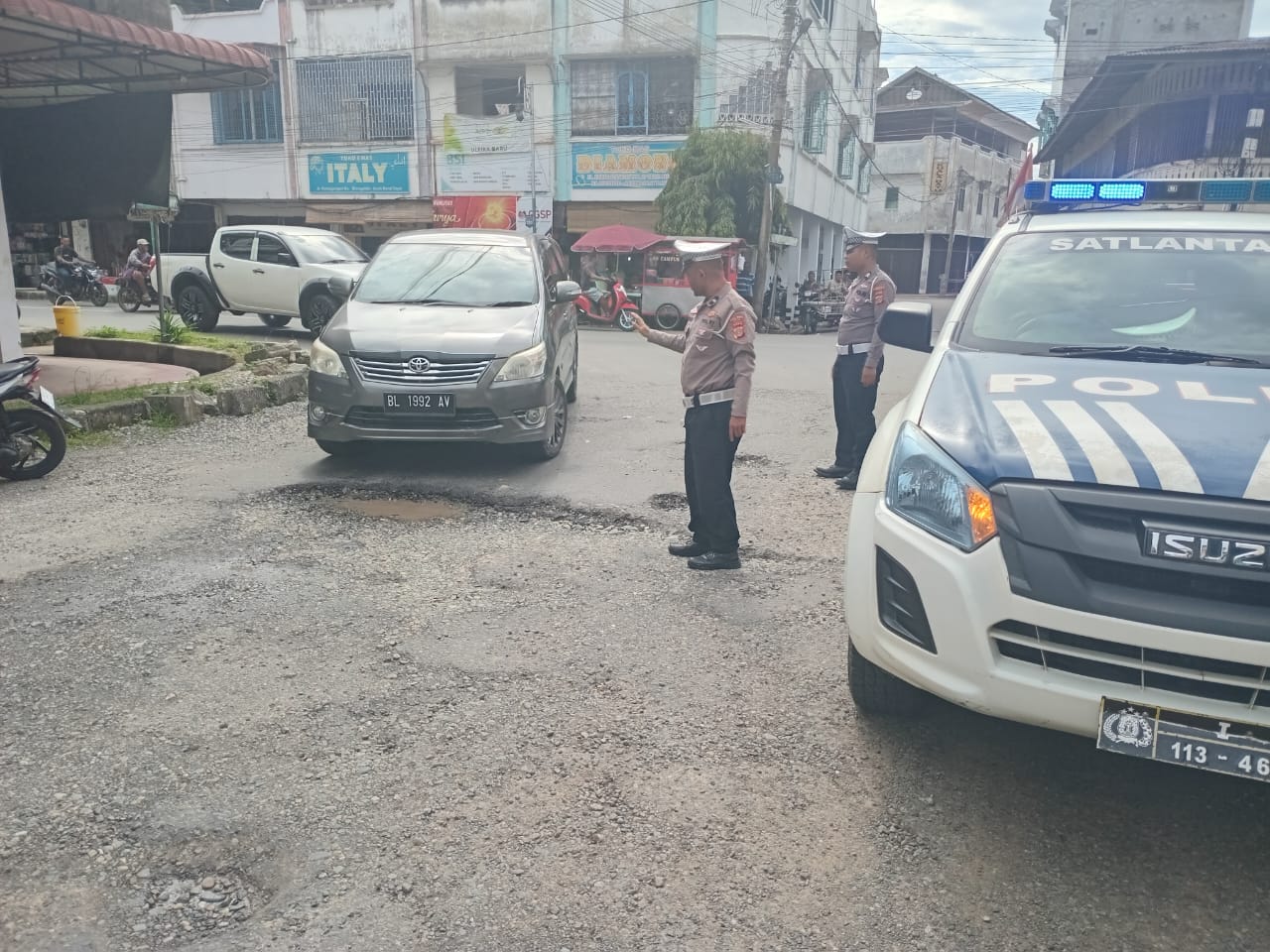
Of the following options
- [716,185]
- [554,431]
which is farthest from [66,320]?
[716,185]

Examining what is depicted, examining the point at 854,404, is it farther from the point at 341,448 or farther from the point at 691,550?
the point at 341,448

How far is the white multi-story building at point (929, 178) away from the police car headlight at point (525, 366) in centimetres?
4217

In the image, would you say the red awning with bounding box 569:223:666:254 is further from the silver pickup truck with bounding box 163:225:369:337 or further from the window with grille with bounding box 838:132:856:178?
the window with grille with bounding box 838:132:856:178

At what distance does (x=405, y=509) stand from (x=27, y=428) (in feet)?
9.46

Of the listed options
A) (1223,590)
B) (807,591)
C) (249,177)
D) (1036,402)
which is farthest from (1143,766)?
(249,177)

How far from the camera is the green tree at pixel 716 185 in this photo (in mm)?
23797

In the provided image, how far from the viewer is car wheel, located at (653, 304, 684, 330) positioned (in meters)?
21.2

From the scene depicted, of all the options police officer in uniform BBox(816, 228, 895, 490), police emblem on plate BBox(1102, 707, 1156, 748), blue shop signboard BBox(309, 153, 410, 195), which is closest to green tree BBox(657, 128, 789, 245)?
blue shop signboard BBox(309, 153, 410, 195)

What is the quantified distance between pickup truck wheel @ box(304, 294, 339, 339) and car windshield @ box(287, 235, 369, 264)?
102cm

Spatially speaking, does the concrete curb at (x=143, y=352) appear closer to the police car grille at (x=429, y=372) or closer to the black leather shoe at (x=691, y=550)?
the police car grille at (x=429, y=372)

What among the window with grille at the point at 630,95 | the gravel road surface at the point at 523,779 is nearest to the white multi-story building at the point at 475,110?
the window with grille at the point at 630,95

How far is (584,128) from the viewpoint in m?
26.9

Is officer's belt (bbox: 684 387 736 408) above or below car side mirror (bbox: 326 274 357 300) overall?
below

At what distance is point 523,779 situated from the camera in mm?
3027
